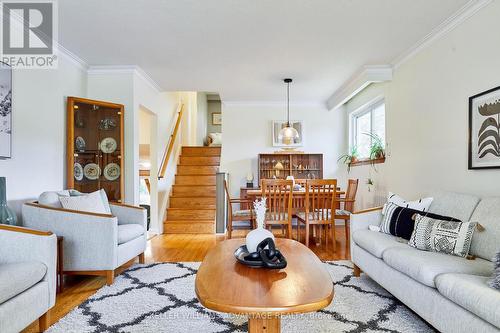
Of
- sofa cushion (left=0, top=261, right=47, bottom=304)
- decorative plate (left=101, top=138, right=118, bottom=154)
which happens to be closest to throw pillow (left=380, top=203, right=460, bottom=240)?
sofa cushion (left=0, top=261, right=47, bottom=304)

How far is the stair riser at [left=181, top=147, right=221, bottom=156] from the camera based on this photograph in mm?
7328

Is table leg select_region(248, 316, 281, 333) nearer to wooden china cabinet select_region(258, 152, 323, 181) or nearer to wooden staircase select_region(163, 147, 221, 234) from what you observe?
wooden staircase select_region(163, 147, 221, 234)

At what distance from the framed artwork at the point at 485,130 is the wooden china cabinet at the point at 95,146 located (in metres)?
3.90

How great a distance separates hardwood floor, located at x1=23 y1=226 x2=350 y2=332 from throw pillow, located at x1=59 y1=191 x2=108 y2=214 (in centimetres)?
67

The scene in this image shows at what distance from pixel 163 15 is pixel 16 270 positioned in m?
2.30

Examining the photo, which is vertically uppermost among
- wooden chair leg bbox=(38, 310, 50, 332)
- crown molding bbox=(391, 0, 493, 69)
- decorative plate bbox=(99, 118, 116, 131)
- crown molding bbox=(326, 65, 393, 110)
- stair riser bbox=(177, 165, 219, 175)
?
crown molding bbox=(391, 0, 493, 69)

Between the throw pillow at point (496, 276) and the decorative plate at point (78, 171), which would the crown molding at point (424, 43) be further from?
the decorative plate at point (78, 171)

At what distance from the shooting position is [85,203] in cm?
315

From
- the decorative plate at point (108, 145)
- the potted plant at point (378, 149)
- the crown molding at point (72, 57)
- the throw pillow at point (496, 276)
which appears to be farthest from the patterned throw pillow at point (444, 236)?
the crown molding at point (72, 57)

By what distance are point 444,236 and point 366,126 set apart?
371 cm

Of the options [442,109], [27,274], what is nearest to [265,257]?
[27,274]

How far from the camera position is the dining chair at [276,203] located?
13.3ft

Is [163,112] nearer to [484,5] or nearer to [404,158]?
[404,158]

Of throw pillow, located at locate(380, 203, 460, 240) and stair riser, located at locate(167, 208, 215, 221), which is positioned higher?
throw pillow, located at locate(380, 203, 460, 240)
